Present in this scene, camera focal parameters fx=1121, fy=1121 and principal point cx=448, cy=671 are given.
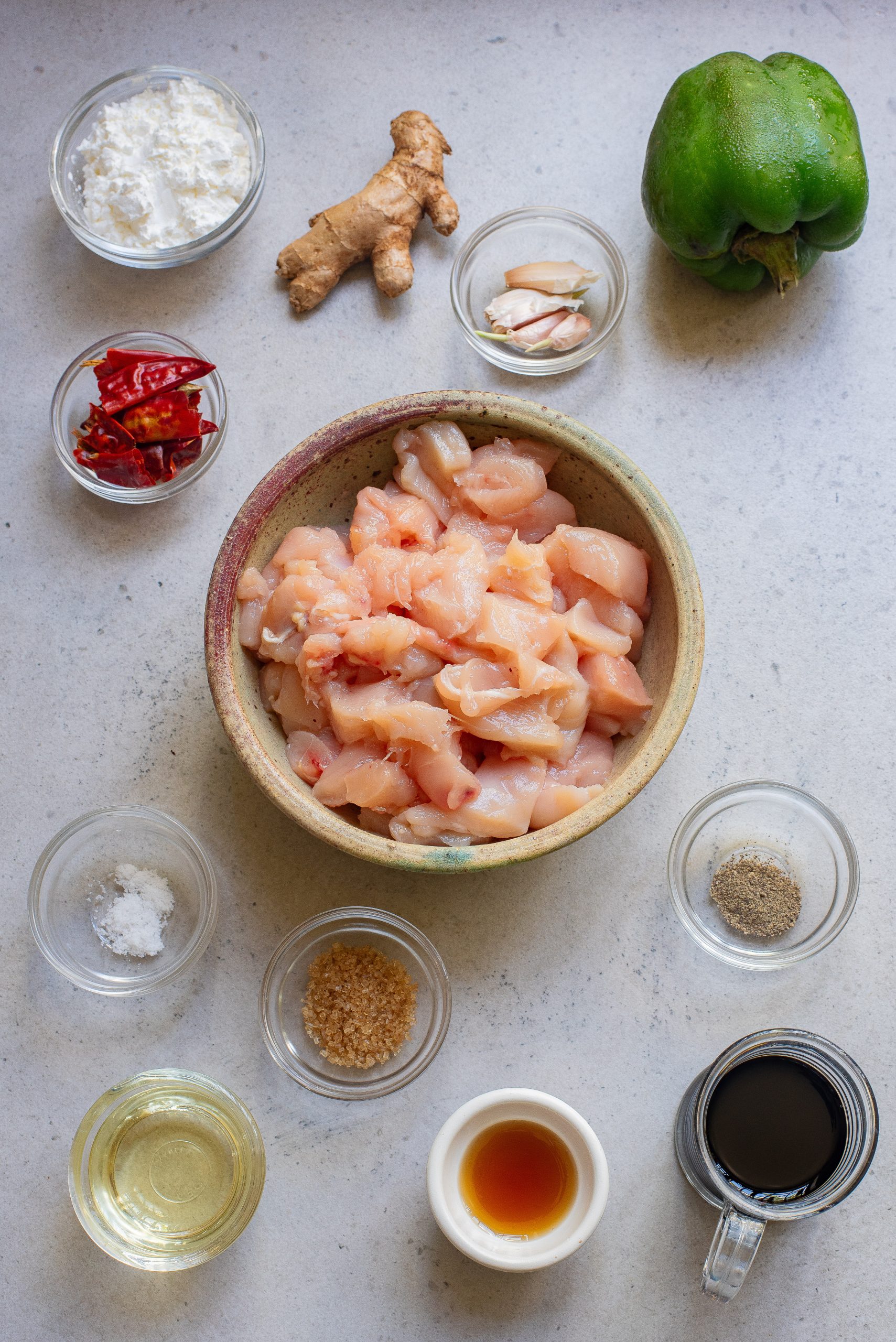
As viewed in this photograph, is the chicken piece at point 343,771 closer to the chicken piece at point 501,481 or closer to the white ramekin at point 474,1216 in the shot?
the chicken piece at point 501,481

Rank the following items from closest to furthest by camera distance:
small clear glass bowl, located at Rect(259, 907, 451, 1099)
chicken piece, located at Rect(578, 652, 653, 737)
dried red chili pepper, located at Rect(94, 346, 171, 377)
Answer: chicken piece, located at Rect(578, 652, 653, 737), small clear glass bowl, located at Rect(259, 907, 451, 1099), dried red chili pepper, located at Rect(94, 346, 171, 377)

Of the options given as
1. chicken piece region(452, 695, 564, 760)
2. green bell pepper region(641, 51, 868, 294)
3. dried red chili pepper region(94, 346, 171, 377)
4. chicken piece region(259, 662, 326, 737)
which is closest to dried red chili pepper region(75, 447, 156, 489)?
dried red chili pepper region(94, 346, 171, 377)

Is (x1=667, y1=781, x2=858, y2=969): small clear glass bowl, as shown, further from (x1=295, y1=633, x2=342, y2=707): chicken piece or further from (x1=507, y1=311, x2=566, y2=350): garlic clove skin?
(x1=507, y1=311, x2=566, y2=350): garlic clove skin

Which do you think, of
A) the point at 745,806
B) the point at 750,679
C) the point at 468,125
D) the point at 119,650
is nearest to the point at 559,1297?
the point at 745,806

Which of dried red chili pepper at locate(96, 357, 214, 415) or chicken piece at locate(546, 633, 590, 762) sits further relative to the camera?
dried red chili pepper at locate(96, 357, 214, 415)

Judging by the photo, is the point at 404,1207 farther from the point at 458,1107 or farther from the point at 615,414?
the point at 615,414

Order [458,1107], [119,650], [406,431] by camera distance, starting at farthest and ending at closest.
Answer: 1. [119,650]
2. [458,1107]
3. [406,431]

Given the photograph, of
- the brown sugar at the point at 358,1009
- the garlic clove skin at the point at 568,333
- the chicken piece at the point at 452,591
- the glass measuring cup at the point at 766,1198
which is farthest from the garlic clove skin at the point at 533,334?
the glass measuring cup at the point at 766,1198
